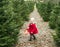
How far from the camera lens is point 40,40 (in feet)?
44.5

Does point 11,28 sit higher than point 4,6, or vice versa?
point 4,6

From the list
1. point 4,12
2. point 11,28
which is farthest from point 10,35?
point 4,12

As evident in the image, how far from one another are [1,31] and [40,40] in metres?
4.59

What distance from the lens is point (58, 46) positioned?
451 inches

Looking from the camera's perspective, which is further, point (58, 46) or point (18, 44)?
point (18, 44)

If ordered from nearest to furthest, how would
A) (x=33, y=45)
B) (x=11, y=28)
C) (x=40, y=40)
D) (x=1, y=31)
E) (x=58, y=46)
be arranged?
(x=1, y=31), (x=11, y=28), (x=58, y=46), (x=33, y=45), (x=40, y=40)

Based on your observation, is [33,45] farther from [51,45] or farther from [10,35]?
Answer: [10,35]

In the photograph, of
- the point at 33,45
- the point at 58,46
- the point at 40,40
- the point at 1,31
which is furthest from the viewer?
the point at 40,40

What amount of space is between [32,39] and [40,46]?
171 centimetres

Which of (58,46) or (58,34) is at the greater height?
(58,34)

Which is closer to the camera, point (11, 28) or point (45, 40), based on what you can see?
point (11, 28)

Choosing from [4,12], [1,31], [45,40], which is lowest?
[45,40]

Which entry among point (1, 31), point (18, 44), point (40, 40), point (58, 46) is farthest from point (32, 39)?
point (1, 31)

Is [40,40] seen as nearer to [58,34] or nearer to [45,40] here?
[45,40]
